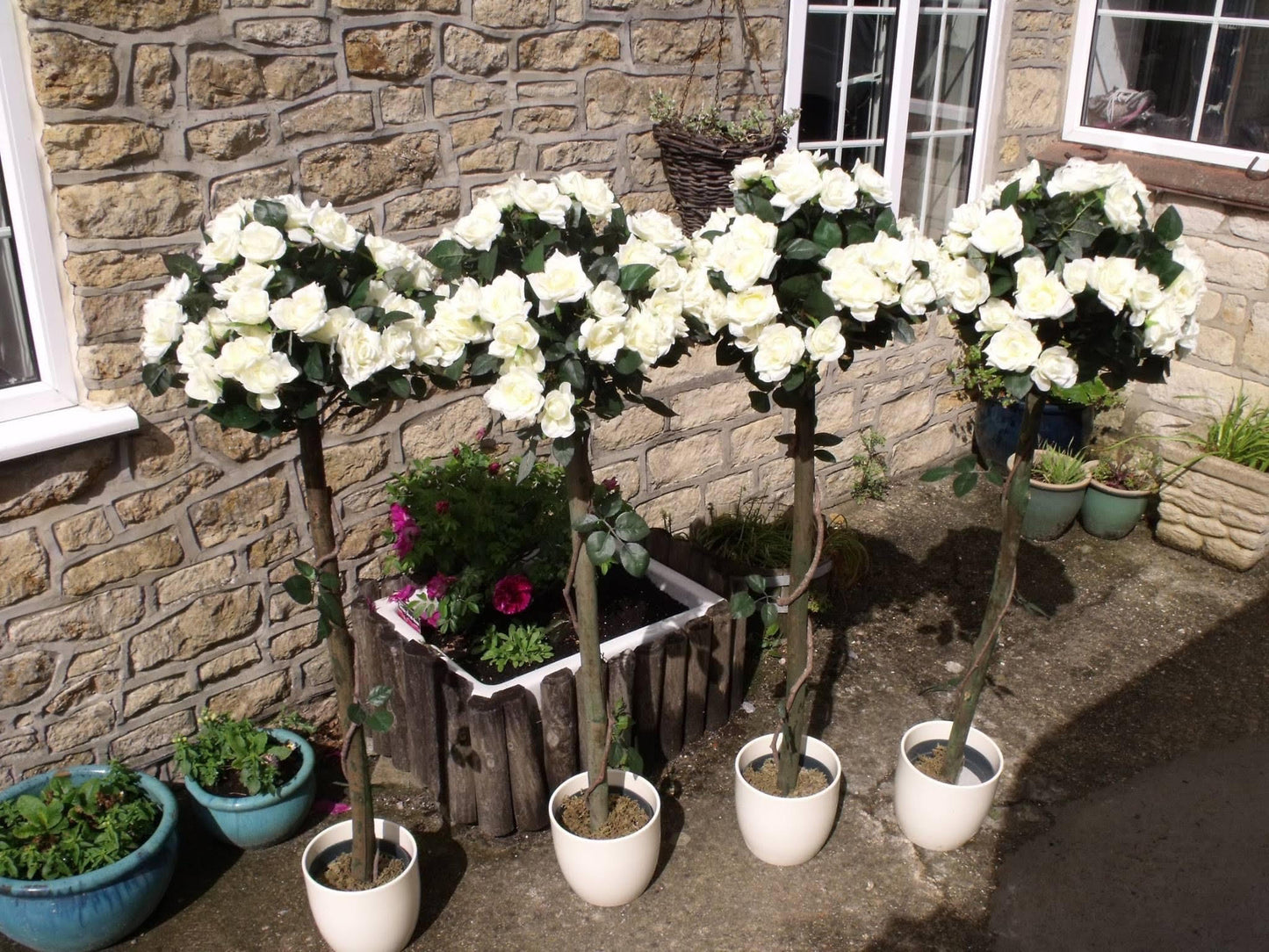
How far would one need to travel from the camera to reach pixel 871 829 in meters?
3.55

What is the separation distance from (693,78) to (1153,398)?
3115mm

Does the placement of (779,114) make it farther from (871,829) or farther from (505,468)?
(871,829)

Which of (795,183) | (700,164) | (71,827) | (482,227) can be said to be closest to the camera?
(482,227)

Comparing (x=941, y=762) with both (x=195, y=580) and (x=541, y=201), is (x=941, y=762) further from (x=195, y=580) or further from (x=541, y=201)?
(x=195, y=580)

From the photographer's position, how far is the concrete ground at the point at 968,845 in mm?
3188

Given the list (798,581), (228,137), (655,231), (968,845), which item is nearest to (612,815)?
(798,581)

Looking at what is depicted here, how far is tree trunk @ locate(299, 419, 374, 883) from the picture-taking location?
2.62 meters

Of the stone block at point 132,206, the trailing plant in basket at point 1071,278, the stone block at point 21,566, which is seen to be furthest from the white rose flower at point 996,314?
the stone block at point 21,566

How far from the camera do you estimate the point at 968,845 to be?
11.5 ft

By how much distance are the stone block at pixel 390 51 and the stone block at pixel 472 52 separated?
68 millimetres

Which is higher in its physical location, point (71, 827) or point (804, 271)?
point (804, 271)

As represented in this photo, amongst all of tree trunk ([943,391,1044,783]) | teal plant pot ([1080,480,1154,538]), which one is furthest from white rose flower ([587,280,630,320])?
teal plant pot ([1080,480,1154,538])

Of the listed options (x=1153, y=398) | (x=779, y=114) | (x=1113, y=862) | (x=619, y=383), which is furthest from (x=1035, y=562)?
(x=619, y=383)

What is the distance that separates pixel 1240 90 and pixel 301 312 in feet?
15.7
